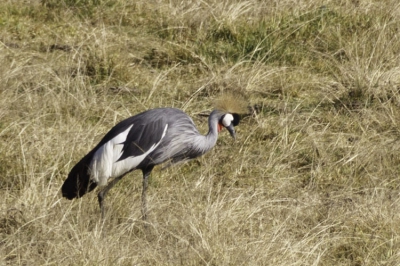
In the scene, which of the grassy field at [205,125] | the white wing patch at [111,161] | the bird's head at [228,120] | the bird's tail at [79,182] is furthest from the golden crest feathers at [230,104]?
the bird's tail at [79,182]

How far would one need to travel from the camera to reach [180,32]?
22.6 ft

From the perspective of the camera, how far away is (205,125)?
5.92 metres

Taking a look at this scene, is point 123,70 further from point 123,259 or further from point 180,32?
point 123,259

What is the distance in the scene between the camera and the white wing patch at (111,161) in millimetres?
4699

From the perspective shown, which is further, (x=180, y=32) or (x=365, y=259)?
(x=180, y=32)

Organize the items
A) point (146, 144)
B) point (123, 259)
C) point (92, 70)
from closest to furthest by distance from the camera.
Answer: point (123, 259) → point (146, 144) → point (92, 70)

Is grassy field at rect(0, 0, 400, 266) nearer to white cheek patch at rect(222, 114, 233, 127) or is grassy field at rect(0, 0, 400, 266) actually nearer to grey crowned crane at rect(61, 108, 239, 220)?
grey crowned crane at rect(61, 108, 239, 220)

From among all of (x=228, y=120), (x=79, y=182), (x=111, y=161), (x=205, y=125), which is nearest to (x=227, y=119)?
(x=228, y=120)

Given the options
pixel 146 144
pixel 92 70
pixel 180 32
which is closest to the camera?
pixel 146 144

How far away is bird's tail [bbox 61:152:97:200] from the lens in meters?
4.49

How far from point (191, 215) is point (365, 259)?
0.78m

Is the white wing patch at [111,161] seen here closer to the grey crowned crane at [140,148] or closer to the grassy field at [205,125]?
the grey crowned crane at [140,148]

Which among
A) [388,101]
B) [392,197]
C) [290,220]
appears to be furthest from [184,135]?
[388,101]

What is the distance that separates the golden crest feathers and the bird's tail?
30.6 inches
